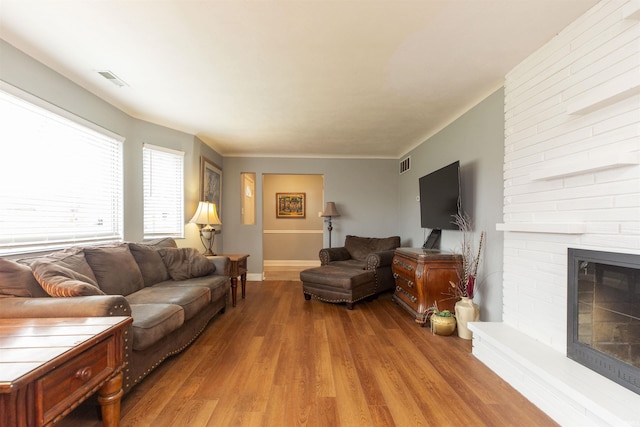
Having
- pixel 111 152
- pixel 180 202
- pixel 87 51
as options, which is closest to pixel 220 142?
pixel 180 202

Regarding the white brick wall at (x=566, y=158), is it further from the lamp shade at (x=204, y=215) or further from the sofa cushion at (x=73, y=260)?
the lamp shade at (x=204, y=215)

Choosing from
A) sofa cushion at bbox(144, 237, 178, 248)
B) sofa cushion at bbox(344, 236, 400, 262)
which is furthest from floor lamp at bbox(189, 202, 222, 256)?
sofa cushion at bbox(344, 236, 400, 262)

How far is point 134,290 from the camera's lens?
259 cm

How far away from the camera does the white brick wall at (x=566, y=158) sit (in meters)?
1.47

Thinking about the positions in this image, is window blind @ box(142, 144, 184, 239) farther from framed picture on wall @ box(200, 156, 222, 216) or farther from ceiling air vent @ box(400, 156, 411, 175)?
ceiling air vent @ box(400, 156, 411, 175)

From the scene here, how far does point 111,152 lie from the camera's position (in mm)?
2988

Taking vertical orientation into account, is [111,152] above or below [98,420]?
above

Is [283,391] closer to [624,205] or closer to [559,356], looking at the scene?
[559,356]

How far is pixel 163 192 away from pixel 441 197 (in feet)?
11.3

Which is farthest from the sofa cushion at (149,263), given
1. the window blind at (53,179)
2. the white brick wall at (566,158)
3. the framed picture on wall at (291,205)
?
the framed picture on wall at (291,205)

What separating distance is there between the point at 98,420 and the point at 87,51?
2.42 meters

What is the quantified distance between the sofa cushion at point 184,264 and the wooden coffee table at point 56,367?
163 cm

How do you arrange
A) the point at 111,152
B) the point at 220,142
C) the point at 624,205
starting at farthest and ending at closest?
the point at 220,142 < the point at 111,152 < the point at 624,205

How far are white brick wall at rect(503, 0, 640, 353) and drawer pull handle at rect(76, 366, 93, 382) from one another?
8.45ft
